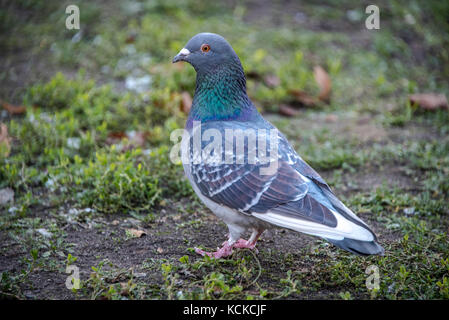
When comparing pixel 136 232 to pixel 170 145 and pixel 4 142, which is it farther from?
pixel 4 142

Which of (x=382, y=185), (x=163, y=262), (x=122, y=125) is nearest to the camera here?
(x=163, y=262)

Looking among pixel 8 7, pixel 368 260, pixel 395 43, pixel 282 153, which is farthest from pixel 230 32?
pixel 368 260

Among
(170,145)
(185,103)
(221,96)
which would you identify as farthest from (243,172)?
(185,103)

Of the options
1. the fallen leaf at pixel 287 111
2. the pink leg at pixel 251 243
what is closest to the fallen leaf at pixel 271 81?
the fallen leaf at pixel 287 111

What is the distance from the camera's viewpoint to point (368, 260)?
376cm

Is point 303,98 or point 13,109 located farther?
point 303,98

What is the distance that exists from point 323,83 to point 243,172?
11.7 feet

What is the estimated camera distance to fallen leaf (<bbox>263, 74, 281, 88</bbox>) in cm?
672

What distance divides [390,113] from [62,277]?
15.4 ft

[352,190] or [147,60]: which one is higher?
[147,60]

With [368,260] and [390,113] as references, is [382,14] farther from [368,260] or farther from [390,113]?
[368,260]

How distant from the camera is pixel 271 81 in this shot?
673cm

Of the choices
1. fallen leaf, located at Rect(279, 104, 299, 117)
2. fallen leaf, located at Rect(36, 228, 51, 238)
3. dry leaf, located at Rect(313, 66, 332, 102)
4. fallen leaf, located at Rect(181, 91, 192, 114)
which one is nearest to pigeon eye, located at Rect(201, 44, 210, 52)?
fallen leaf, located at Rect(181, 91, 192, 114)
